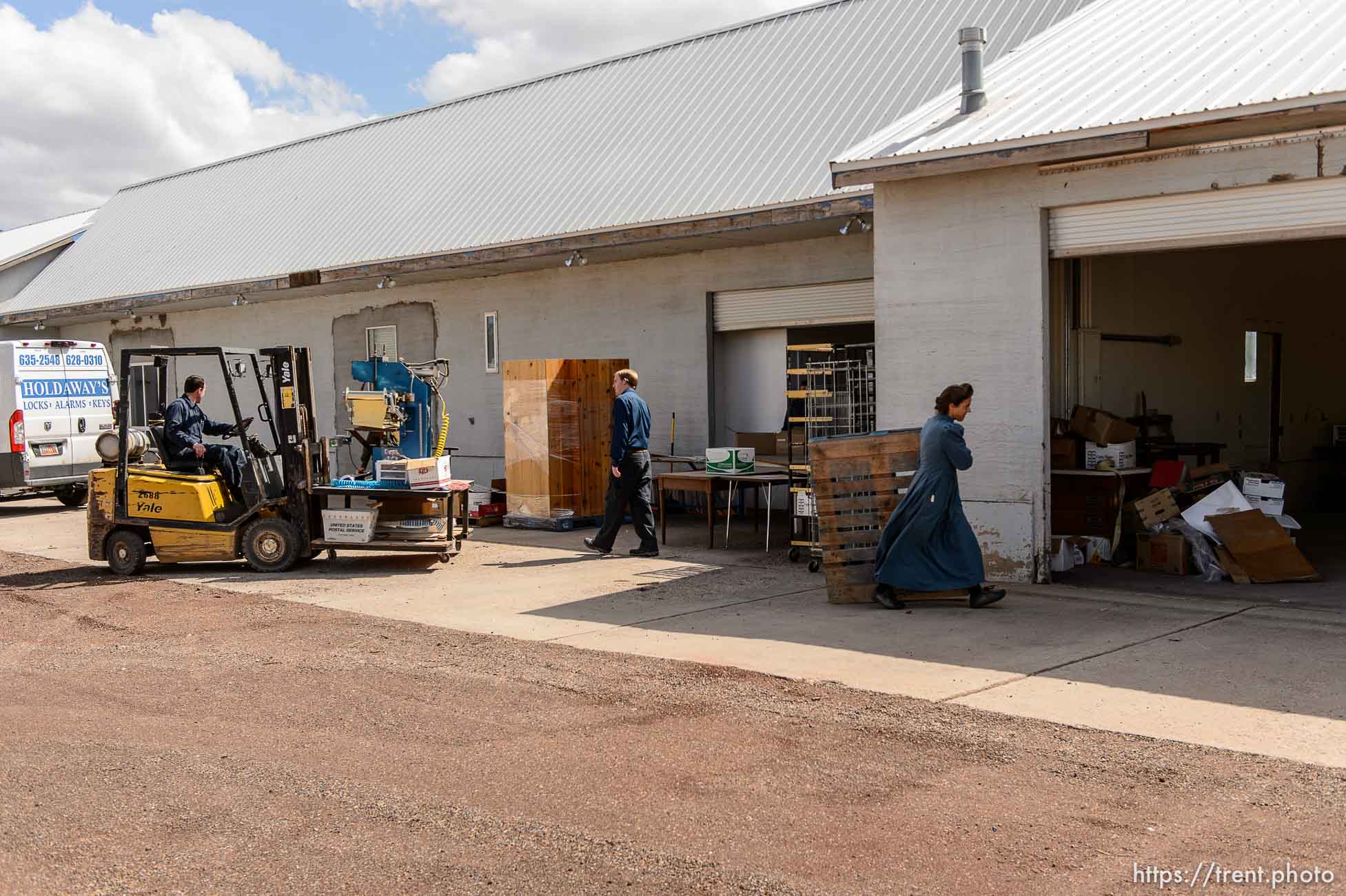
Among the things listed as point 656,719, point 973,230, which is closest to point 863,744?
point 656,719

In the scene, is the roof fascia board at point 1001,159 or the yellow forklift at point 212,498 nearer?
the roof fascia board at point 1001,159

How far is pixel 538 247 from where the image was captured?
53.1 ft

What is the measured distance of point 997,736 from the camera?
20.0 ft

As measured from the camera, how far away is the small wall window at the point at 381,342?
2050 cm

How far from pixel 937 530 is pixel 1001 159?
10.3 feet

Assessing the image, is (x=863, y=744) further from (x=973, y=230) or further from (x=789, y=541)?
(x=789, y=541)

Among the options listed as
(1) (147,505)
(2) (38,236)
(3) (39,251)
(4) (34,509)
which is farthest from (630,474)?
(2) (38,236)

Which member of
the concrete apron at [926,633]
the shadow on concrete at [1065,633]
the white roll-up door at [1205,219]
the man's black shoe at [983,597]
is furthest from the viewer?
the man's black shoe at [983,597]

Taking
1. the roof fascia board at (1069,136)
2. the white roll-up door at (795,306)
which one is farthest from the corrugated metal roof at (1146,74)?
the white roll-up door at (795,306)

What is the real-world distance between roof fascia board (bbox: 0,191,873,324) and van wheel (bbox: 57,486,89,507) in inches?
169

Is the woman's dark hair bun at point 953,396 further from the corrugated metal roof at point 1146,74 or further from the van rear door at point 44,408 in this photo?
the van rear door at point 44,408

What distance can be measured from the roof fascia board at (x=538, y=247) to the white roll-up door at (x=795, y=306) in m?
1.34

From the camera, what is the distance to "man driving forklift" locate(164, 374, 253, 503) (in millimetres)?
12078

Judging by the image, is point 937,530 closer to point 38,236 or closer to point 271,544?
point 271,544
